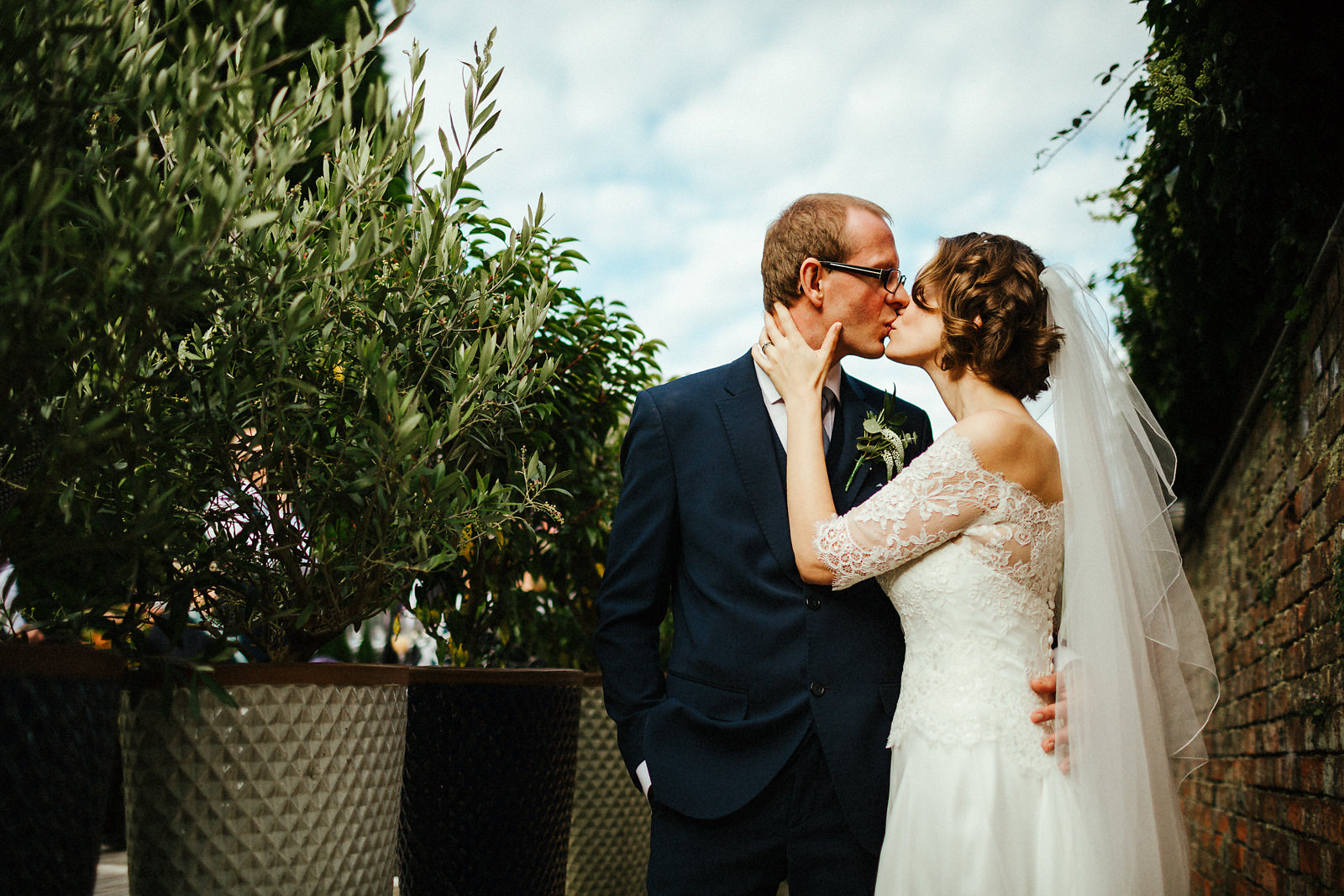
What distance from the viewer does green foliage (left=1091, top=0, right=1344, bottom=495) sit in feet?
8.43

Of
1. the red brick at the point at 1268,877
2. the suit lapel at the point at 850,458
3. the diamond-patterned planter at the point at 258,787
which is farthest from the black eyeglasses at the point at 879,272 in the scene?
the red brick at the point at 1268,877

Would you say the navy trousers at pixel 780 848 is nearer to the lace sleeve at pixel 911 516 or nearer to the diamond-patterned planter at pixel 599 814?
the lace sleeve at pixel 911 516

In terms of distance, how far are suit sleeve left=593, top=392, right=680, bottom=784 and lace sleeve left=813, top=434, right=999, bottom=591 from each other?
1.40 ft

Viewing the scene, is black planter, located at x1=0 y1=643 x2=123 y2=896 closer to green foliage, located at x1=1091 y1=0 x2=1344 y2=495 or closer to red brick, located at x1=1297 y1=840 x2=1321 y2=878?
green foliage, located at x1=1091 y1=0 x2=1344 y2=495

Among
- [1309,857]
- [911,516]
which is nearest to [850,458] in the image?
[911,516]

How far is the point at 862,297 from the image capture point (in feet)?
8.06

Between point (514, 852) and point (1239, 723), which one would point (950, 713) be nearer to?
point (514, 852)

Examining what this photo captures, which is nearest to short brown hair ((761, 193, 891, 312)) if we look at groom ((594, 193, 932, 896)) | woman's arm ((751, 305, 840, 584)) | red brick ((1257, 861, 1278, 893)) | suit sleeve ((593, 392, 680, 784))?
groom ((594, 193, 932, 896))

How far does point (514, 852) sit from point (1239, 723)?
3.56 metres

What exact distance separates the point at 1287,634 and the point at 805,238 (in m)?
2.36

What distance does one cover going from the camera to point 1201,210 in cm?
359

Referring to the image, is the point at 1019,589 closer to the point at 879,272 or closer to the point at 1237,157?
the point at 879,272

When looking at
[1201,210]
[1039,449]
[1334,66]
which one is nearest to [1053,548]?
[1039,449]

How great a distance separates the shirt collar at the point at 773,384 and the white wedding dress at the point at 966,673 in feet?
1.39
